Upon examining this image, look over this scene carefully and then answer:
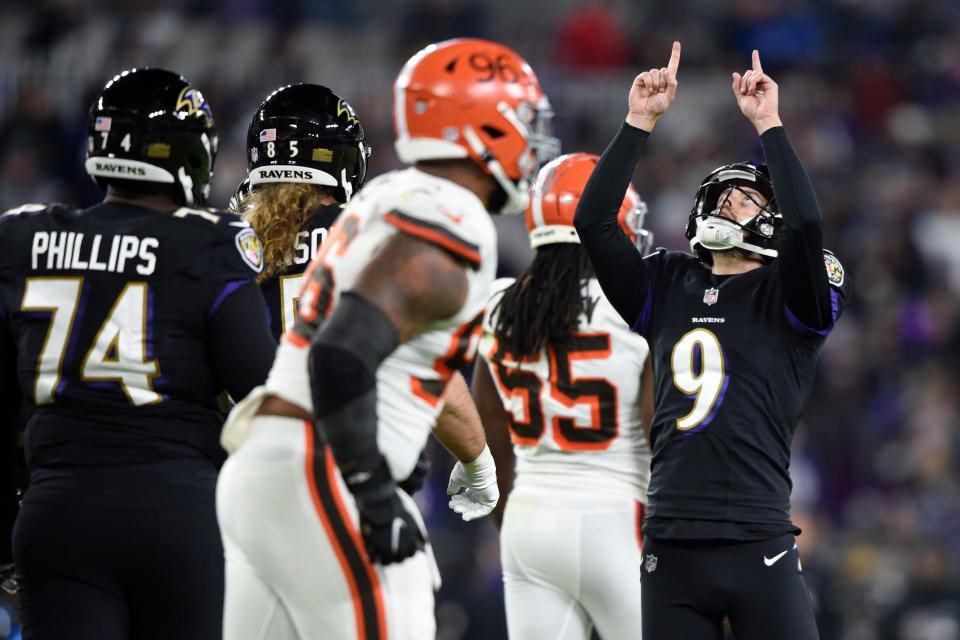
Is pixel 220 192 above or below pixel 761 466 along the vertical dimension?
above

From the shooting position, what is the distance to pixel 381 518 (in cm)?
308

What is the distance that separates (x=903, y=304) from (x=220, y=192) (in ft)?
16.9

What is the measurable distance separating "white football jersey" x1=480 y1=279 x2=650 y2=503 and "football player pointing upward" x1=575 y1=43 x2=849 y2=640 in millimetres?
493

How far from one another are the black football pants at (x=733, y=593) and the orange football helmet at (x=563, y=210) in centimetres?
137

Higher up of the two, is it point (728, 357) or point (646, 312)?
point (646, 312)

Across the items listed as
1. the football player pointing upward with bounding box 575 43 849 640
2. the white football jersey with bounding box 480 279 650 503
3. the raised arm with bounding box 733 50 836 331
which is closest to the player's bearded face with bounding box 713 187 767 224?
the football player pointing upward with bounding box 575 43 849 640

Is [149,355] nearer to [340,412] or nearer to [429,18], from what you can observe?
[340,412]

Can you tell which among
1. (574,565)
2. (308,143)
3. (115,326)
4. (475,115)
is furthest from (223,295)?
(574,565)

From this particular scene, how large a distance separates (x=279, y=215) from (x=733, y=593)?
5.57 feet

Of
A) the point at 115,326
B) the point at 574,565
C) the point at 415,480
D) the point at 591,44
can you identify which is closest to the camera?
the point at 115,326

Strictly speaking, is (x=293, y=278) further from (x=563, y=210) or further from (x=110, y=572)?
(x=563, y=210)

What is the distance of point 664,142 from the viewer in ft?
41.3

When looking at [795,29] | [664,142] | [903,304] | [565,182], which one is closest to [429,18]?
[664,142]

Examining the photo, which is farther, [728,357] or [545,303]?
[545,303]
